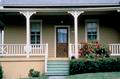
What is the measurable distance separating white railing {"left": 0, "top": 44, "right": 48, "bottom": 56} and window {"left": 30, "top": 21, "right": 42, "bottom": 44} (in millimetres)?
1556

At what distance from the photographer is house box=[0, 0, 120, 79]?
25.5m

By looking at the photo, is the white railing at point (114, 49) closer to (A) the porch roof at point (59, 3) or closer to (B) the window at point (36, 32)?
(A) the porch roof at point (59, 3)

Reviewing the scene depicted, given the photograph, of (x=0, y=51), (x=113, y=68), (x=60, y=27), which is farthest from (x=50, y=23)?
(x=113, y=68)

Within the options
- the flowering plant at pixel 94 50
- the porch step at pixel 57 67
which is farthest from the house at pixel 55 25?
the flowering plant at pixel 94 50

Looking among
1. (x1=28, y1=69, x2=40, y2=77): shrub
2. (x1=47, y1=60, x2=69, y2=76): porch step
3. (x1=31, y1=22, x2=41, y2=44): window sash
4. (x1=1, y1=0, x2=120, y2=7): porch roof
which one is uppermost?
(x1=1, y1=0, x2=120, y2=7): porch roof

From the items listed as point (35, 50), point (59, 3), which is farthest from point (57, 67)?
point (59, 3)

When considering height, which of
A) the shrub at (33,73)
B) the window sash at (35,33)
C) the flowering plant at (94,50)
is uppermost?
the window sash at (35,33)

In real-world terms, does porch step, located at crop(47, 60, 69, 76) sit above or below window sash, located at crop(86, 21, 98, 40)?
below

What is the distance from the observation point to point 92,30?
28297 millimetres

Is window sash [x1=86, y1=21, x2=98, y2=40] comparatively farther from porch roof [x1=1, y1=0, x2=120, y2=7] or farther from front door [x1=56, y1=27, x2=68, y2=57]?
porch roof [x1=1, y1=0, x2=120, y2=7]

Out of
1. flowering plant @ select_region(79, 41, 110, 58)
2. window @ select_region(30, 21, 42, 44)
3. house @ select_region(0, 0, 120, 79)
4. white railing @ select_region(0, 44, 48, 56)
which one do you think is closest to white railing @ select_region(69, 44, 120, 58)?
house @ select_region(0, 0, 120, 79)

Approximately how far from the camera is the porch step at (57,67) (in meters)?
23.8

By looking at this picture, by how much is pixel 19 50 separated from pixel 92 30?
19.4 ft

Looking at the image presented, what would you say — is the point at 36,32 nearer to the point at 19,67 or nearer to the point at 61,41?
the point at 61,41
